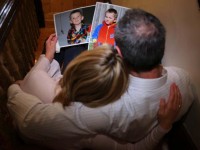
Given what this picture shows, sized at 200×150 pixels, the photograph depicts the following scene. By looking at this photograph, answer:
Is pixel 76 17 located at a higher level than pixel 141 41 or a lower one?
lower

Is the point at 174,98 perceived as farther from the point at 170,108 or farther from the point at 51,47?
the point at 51,47

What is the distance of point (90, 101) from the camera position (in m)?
0.86

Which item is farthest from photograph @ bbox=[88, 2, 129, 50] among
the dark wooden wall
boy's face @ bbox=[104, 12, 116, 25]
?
the dark wooden wall

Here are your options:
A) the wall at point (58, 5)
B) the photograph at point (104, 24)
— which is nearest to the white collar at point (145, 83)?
the photograph at point (104, 24)

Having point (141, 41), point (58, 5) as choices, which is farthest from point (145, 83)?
point (58, 5)

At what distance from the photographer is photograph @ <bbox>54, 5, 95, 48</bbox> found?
1347 mm

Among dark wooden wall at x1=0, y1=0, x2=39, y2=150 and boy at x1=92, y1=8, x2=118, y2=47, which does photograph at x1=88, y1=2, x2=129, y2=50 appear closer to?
boy at x1=92, y1=8, x2=118, y2=47

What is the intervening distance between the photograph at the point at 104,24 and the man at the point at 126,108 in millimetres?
420

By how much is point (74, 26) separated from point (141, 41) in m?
0.62

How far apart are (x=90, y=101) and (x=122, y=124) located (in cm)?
13

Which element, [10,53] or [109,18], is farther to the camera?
[109,18]

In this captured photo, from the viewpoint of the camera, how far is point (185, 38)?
1.03 meters

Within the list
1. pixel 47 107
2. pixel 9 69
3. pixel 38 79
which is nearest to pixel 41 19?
pixel 9 69

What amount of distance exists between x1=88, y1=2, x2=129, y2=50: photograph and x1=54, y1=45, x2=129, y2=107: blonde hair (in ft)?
1.52
